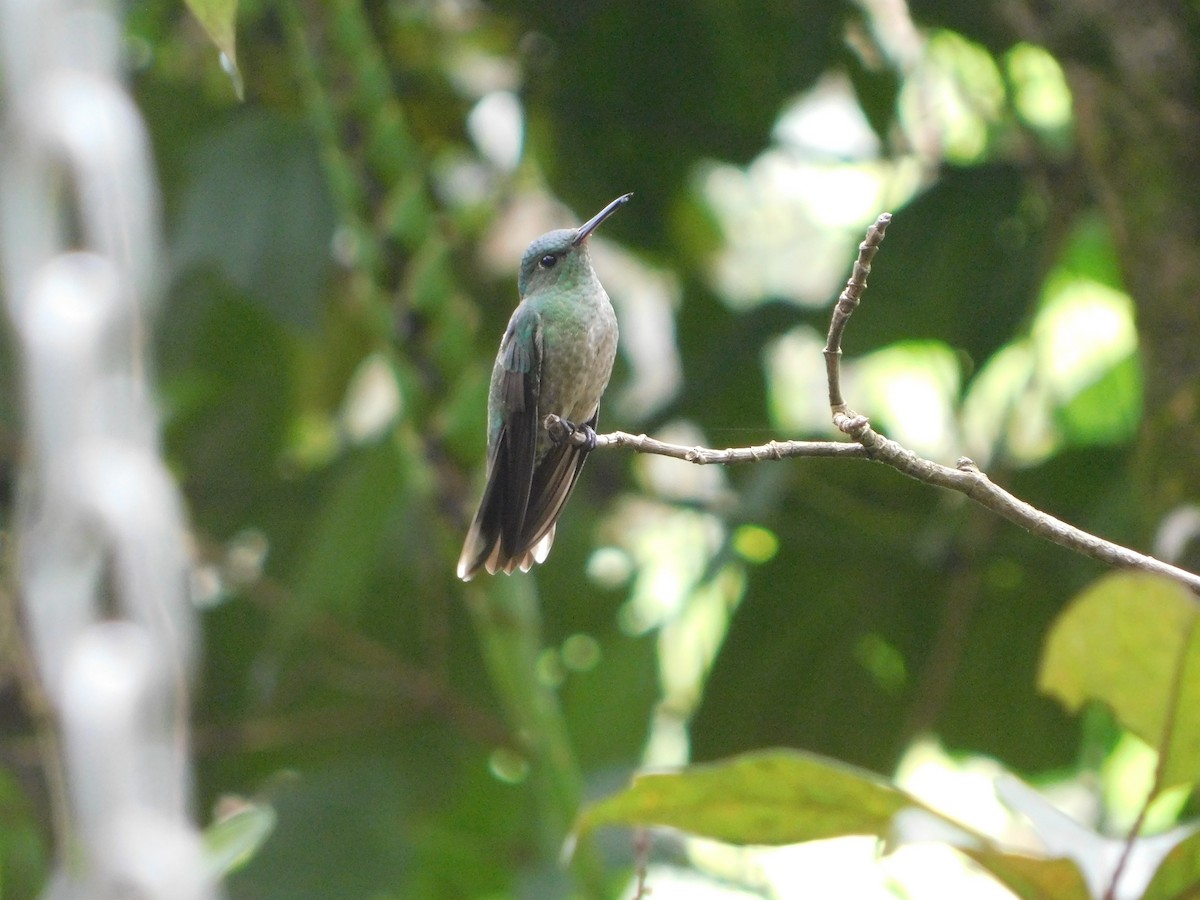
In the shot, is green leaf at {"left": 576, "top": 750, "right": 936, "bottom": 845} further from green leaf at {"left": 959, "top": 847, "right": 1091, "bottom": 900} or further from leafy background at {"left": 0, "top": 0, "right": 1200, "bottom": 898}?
leafy background at {"left": 0, "top": 0, "right": 1200, "bottom": 898}

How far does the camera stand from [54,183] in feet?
2.20

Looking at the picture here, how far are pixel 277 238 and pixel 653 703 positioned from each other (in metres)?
Result: 1.57

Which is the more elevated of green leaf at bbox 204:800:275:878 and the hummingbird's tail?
the hummingbird's tail

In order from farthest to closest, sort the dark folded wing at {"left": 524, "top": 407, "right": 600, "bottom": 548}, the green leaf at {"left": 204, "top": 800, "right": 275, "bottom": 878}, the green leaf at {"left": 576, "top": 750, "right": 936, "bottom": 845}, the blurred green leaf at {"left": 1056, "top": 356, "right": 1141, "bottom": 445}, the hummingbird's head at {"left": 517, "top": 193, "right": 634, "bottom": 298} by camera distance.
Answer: the blurred green leaf at {"left": 1056, "top": 356, "right": 1141, "bottom": 445}
the hummingbird's head at {"left": 517, "top": 193, "right": 634, "bottom": 298}
the dark folded wing at {"left": 524, "top": 407, "right": 600, "bottom": 548}
the green leaf at {"left": 576, "top": 750, "right": 936, "bottom": 845}
the green leaf at {"left": 204, "top": 800, "right": 275, "bottom": 878}

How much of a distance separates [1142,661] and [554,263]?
1.12 m

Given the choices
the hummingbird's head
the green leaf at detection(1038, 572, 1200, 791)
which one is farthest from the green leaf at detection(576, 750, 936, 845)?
the hummingbird's head

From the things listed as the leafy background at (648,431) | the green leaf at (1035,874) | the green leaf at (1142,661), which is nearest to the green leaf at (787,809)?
the green leaf at (1035,874)

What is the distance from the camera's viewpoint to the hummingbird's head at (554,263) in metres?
2.29

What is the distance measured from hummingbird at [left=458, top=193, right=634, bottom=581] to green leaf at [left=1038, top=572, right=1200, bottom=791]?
2.46ft

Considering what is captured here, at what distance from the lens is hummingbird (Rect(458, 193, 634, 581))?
6.56 ft

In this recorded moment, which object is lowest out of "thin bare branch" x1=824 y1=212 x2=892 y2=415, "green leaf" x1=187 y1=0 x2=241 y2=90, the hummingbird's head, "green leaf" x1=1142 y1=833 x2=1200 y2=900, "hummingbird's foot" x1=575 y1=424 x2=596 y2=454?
"green leaf" x1=1142 y1=833 x2=1200 y2=900

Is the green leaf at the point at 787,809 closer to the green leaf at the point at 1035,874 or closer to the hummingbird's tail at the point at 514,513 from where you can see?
the green leaf at the point at 1035,874

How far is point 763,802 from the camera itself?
202 centimetres

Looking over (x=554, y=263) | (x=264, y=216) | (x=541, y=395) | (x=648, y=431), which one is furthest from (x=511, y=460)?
(x=264, y=216)
